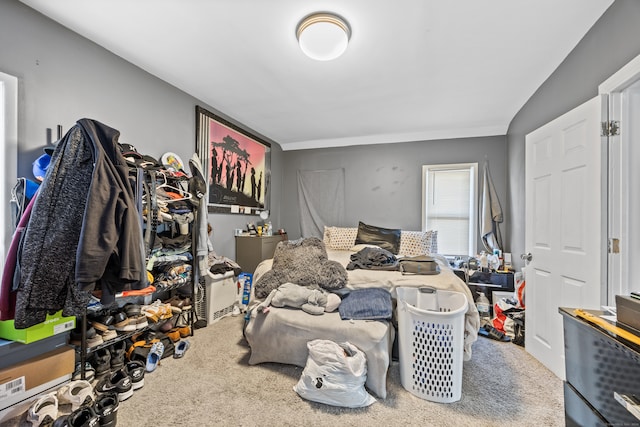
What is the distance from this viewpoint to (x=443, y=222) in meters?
4.01

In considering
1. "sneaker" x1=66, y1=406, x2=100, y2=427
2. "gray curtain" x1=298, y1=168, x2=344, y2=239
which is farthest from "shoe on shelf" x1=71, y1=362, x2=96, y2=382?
"gray curtain" x1=298, y1=168, x2=344, y2=239

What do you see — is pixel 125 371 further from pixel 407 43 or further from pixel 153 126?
pixel 407 43

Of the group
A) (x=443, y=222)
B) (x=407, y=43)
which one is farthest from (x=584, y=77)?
(x=443, y=222)

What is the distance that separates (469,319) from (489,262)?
1632 millimetres

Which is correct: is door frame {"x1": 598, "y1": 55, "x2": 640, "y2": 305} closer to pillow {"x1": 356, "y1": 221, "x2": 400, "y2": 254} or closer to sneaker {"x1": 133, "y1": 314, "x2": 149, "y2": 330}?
pillow {"x1": 356, "y1": 221, "x2": 400, "y2": 254}

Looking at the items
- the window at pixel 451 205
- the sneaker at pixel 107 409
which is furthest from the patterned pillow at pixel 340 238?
the sneaker at pixel 107 409

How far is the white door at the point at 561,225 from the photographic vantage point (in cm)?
164

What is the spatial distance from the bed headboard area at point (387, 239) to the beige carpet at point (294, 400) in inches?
61.4

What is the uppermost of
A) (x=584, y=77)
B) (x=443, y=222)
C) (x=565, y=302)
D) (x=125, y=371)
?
(x=584, y=77)

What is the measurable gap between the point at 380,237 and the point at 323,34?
2627mm

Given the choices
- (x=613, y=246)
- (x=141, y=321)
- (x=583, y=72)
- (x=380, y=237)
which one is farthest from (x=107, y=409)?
(x=583, y=72)

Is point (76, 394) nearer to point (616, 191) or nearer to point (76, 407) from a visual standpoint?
point (76, 407)

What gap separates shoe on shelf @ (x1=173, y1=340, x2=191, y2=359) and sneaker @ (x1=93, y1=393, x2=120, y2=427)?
66 cm

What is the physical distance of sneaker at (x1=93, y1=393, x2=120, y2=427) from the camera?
133 centimetres
